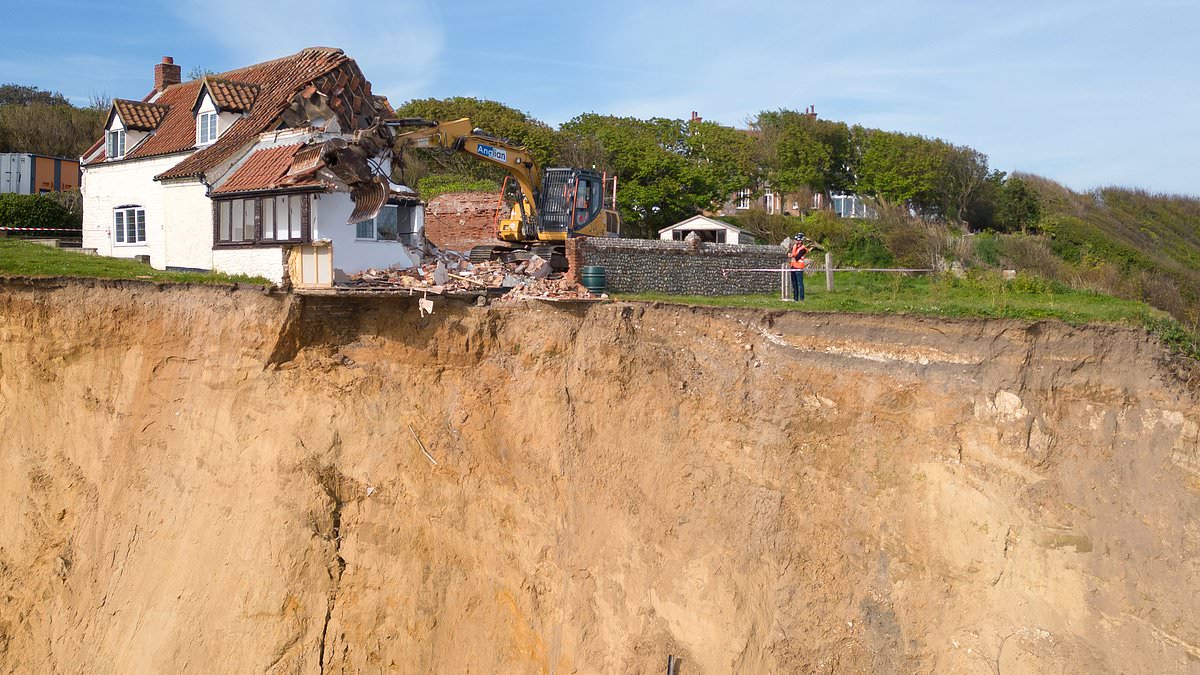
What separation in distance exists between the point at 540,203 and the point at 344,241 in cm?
479

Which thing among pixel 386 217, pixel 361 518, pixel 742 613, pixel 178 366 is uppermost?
Answer: pixel 386 217

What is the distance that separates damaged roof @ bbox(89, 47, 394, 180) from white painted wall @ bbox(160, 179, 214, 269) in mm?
327

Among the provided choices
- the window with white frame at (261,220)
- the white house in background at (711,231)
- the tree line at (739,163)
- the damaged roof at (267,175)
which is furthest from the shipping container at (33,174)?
the white house in background at (711,231)

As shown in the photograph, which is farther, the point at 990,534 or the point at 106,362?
the point at 106,362

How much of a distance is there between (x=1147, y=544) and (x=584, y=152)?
29.1 metres

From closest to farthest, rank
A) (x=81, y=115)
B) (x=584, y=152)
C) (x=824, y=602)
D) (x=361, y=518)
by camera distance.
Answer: (x=824, y=602), (x=361, y=518), (x=584, y=152), (x=81, y=115)

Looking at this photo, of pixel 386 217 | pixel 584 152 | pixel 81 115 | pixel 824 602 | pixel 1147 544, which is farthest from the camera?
pixel 81 115

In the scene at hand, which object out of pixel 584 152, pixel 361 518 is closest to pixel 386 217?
pixel 361 518

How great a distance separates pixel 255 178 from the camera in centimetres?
1866

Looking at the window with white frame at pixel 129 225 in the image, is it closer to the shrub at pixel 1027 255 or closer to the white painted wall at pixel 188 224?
the white painted wall at pixel 188 224

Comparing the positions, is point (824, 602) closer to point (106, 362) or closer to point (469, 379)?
point (469, 379)

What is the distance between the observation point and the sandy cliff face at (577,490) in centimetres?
1259

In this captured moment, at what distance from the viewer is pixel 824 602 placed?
13.4 meters

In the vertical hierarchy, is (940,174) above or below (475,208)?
above
